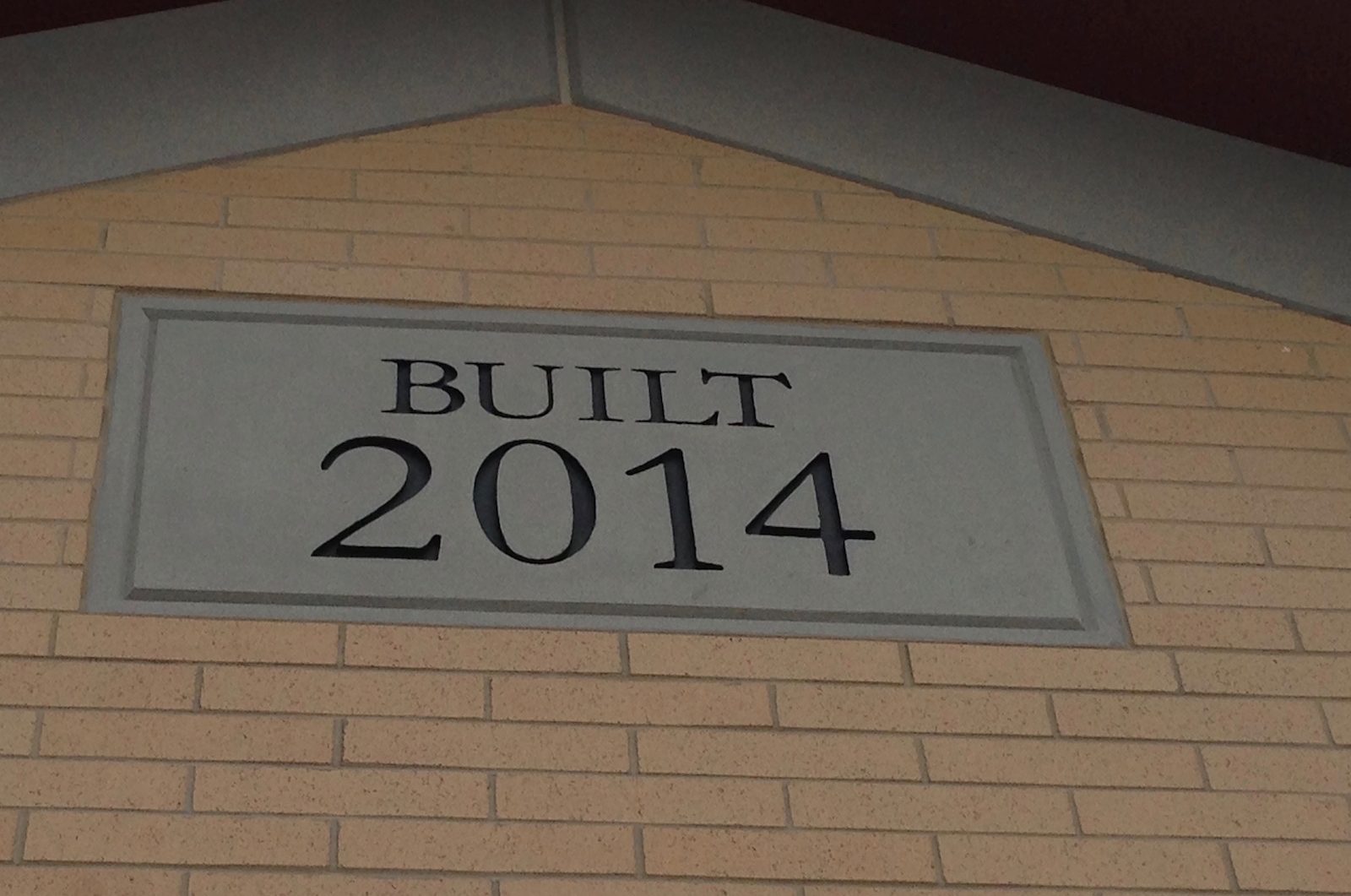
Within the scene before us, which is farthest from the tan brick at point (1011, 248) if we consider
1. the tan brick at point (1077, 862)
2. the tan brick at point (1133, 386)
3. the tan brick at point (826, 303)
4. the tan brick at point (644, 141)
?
the tan brick at point (1077, 862)

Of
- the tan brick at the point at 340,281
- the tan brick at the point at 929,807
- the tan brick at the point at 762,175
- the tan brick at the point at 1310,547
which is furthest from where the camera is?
the tan brick at the point at 762,175

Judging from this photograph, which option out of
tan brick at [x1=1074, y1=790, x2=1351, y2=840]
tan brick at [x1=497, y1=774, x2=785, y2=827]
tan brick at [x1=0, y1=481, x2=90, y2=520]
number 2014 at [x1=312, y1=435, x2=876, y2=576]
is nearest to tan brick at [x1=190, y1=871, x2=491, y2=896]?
tan brick at [x1=497, y1=774, x2=785, y2=827]

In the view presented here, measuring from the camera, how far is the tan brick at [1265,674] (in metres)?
2.99

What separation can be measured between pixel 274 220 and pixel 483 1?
→ 65 centimetres

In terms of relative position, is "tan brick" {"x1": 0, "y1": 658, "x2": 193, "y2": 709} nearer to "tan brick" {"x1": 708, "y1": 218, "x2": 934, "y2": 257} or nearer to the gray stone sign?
the gray stone sign

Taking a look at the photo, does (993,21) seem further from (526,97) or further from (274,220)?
(274,220)

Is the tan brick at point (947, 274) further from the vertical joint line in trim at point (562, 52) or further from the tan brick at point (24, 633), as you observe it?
the tan brick at point (24, 633)

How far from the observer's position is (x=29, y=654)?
2768mm

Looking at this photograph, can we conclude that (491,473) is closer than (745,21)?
Yes

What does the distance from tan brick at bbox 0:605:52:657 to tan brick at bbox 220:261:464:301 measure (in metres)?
0.69

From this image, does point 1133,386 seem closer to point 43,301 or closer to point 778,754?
point 778,754

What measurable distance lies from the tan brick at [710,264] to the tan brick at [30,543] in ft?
3.27

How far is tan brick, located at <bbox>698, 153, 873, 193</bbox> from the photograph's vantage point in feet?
11.9

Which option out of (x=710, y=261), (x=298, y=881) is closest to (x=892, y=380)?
(x=710, y=261)
